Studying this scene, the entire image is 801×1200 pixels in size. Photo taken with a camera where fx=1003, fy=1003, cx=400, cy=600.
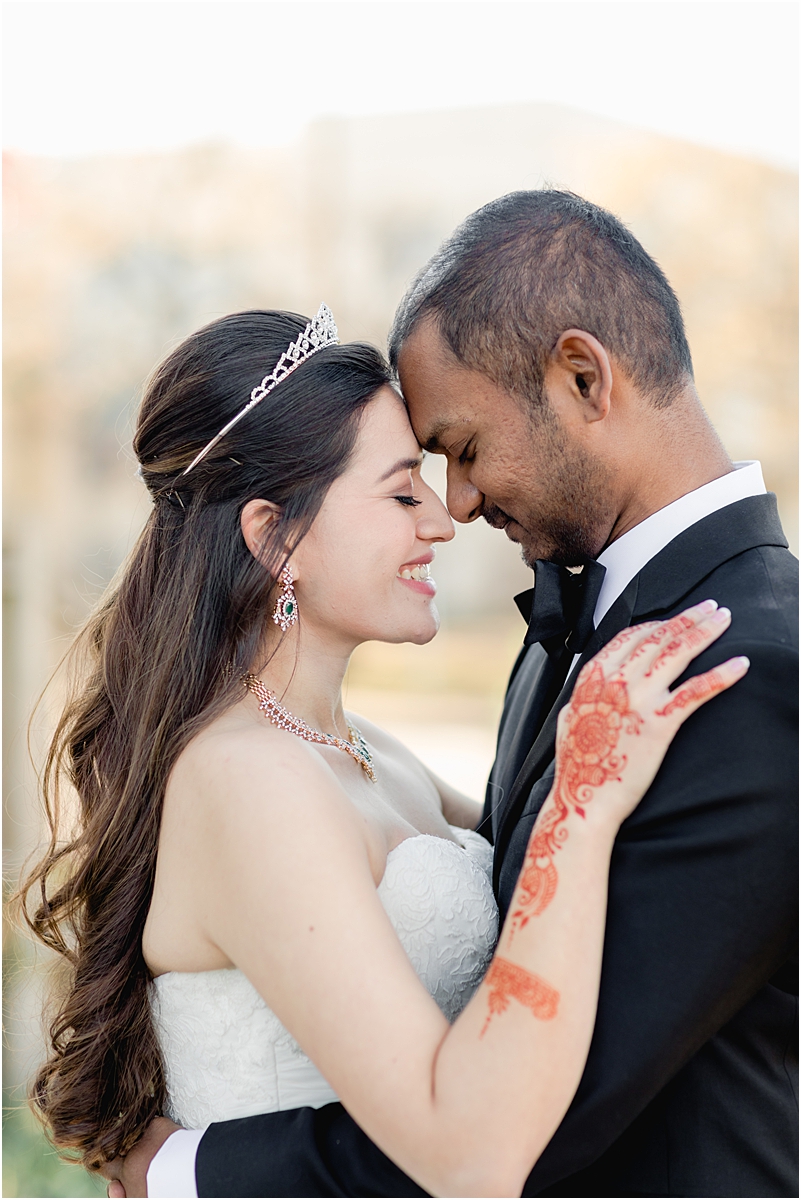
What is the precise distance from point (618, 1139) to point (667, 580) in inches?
42.2

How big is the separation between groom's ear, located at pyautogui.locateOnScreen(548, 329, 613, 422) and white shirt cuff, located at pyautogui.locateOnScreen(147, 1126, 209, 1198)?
179cm

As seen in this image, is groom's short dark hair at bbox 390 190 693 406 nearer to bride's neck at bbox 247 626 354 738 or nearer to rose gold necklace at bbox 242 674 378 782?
bride's neck at bbox 247 626 354 738

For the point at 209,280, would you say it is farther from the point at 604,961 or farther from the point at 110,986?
the point at 604,961

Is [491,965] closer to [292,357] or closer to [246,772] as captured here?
[246,772]

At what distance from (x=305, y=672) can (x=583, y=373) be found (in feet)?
3.27

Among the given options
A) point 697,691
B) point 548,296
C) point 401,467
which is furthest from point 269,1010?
point 548,296

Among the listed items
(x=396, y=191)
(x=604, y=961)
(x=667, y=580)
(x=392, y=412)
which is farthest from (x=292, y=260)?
(x=604, y=961)

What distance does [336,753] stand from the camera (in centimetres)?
250

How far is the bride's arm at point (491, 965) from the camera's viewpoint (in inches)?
62.9

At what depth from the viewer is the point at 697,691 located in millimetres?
1683

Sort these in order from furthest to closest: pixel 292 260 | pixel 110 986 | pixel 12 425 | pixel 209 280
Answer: pixel 292 260, pixel 209 280, pixel 12 425, pixel 110 986

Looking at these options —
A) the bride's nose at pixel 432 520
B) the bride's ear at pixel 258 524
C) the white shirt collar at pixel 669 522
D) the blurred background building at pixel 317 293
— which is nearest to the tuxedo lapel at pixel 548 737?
the white shirt collar at pixel 669 522

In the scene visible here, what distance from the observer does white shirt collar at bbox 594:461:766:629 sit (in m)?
2.19

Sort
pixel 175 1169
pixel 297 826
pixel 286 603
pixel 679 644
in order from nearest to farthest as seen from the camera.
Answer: pixel 679 644
pixel 297 826
pixel 175 1169
pixel 286 603
